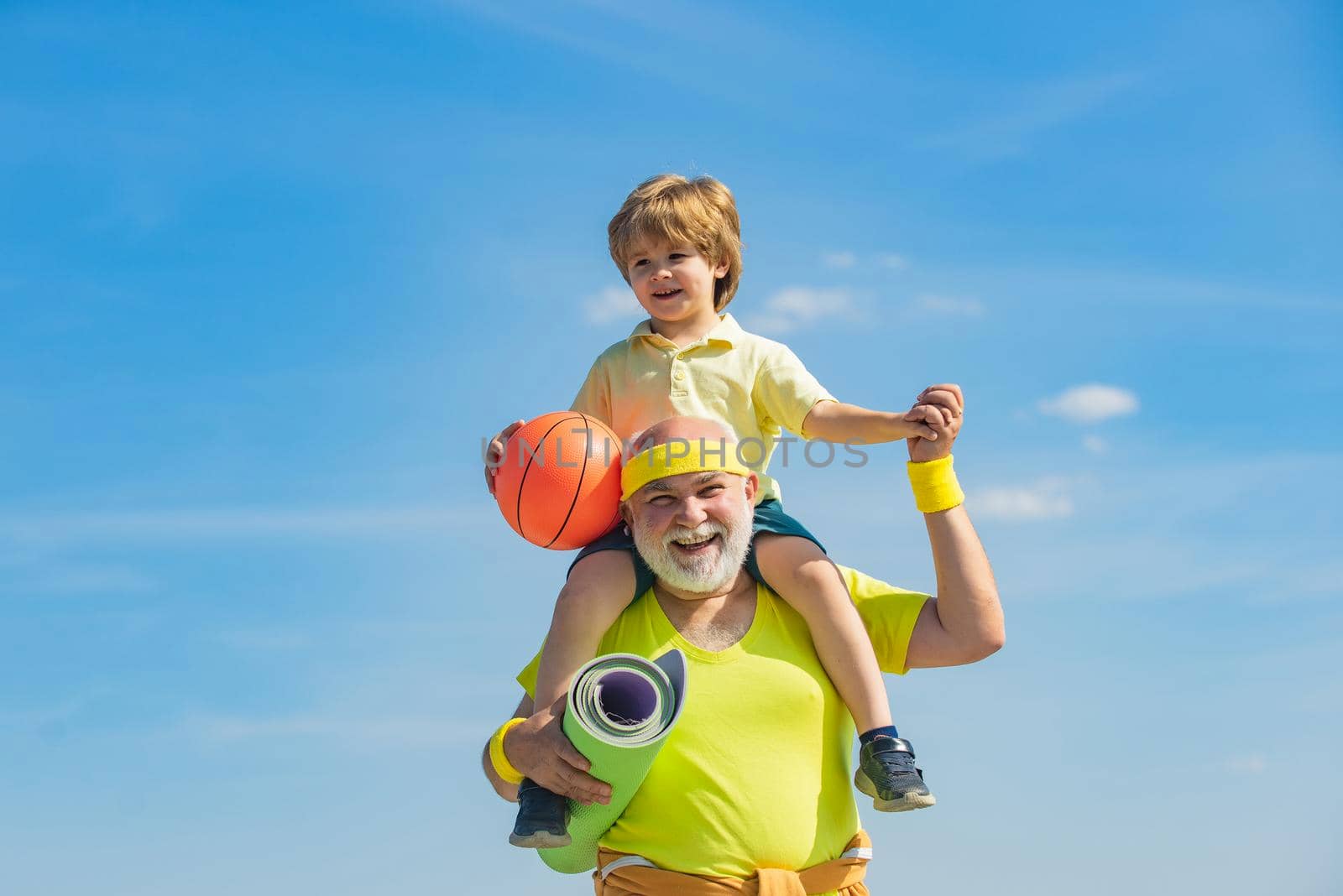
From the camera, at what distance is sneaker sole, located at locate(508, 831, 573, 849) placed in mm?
5270

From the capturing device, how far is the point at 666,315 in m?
6.51

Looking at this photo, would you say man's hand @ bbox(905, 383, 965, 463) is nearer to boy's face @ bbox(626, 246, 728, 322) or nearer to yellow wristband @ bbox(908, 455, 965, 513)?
yellow wristband @ bbox(908, 455, 965, 513)

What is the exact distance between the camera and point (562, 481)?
584cm

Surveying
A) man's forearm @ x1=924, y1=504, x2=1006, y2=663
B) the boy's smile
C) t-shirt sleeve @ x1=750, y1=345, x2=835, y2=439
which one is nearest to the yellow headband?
t-shirt sleeve @ x1=750, y1=345, x2=835, y2=439

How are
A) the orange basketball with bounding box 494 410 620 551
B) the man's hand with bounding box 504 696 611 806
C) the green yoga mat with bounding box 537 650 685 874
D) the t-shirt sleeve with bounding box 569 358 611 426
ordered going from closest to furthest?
the green yoga mat with bounding box 537 650 685 874 → the man's hand with bounding box 504 696 611 806 → the orange basketball with bounding box 494 410 620 551 → the t-shirt sleeve with bounding box 569 358 611 426

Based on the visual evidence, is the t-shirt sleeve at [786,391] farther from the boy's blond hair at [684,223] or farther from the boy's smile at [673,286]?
the boy's blond hair at [684,223]

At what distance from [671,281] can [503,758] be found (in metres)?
2.49

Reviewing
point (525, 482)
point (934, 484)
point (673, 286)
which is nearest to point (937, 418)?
point (934, 484)

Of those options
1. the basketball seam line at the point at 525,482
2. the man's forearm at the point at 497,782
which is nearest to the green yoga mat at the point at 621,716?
the man's forearm at the point at 497,782

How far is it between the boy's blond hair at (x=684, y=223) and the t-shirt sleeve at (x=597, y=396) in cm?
53

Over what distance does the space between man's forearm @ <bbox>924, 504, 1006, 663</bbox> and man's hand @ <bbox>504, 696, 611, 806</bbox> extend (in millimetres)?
1922

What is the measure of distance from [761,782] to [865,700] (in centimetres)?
59

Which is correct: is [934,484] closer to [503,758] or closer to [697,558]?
[697,558]

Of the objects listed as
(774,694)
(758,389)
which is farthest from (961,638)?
(758,389)
